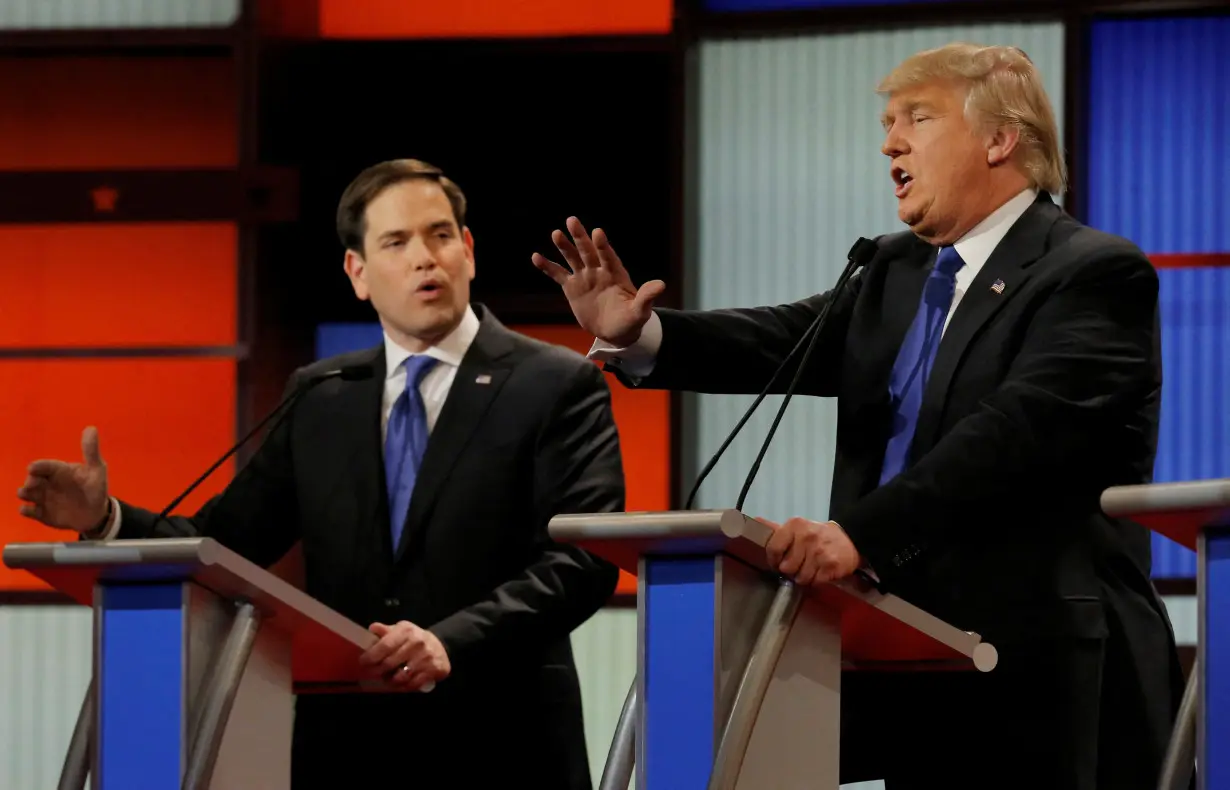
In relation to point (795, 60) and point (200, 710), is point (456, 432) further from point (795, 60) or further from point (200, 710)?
point (795, 60)

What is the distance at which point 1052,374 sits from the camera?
7.93 ft

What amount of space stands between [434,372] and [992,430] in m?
1.43

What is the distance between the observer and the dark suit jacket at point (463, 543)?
321 cm

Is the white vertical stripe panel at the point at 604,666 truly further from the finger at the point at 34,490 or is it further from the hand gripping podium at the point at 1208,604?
the hand gripping podium at the point at 1208,604

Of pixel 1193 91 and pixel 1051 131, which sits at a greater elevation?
pixel 1193 91

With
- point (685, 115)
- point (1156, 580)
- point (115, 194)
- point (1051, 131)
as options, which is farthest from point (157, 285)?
point (1051, 131)

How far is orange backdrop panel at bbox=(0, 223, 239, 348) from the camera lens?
16.8 feet

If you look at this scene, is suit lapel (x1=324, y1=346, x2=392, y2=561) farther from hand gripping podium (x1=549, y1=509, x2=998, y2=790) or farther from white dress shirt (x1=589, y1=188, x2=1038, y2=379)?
hand gripping podium (x1=549, y1=509, x2=998, y2=790)

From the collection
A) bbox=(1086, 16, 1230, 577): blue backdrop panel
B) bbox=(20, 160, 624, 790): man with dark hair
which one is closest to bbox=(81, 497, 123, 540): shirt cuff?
bbox=(20, 160, 624, 790): man with dark hair

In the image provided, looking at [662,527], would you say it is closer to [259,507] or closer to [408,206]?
[259,507]

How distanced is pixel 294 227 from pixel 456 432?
1.79 metres

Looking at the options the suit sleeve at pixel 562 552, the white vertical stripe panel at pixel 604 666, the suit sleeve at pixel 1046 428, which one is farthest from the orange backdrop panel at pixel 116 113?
the suit sleeve at pixel 1046 428

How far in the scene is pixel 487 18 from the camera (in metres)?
5.23

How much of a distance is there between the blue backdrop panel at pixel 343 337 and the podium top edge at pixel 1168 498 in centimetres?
333
